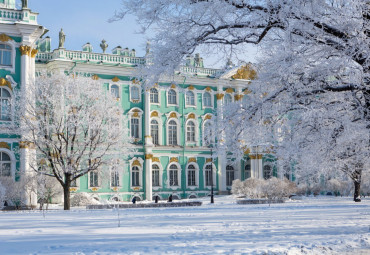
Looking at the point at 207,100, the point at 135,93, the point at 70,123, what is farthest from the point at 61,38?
the point at 207,100

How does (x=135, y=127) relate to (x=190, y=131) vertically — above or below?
above

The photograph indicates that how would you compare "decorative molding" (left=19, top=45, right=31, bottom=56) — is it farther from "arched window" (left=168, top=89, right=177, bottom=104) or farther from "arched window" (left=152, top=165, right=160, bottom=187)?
"arched window" (left=152, top=165, right=160, bottom=187)

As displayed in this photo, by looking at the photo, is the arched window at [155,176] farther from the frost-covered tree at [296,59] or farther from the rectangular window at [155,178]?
the frost-covered tree at [296,59]

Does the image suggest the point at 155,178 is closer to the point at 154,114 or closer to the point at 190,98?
the point at 154,114

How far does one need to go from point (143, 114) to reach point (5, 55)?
42.2ft

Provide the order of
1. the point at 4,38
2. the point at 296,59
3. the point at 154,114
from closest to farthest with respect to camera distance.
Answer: the point at 296,59, the point at 4,38, the point at 154,114

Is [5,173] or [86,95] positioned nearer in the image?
[86,95]

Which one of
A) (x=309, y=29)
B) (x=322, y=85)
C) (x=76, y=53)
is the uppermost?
(x=76, y=53)

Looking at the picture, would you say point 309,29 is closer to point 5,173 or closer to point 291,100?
point 291,100

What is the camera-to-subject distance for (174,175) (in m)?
45.3

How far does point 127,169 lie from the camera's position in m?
41.9

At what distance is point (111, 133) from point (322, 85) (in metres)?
18.5

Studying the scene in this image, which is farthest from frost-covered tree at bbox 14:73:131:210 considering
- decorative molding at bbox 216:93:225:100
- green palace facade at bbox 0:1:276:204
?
decorative molding at bbox 216:93:225:100

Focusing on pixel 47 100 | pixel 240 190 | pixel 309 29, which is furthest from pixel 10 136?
pixel 309 29
